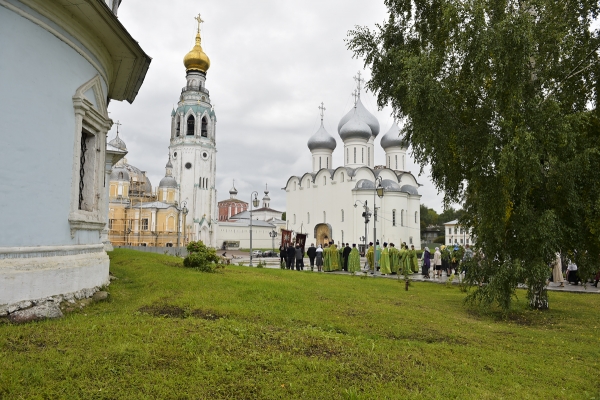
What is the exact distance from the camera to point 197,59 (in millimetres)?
57781

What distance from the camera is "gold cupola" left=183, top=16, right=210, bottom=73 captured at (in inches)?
2270

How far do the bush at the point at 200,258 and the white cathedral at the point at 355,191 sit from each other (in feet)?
85.6

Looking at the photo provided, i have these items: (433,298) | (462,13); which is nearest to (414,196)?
(433,298)

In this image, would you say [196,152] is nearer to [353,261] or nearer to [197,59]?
[197,59]

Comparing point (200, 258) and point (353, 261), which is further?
point (353, 261)

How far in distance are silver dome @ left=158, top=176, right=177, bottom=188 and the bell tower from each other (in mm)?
960

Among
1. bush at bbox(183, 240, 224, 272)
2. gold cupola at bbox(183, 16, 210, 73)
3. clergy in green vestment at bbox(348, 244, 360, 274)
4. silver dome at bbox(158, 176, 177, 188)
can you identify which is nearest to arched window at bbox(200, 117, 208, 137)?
gold cupola at bbox(183, 16, 210, 73)

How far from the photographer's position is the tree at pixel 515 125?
320 inches

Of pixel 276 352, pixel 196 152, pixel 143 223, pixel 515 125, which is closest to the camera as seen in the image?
pixel 276 352

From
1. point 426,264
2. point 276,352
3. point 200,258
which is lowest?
point 276,352

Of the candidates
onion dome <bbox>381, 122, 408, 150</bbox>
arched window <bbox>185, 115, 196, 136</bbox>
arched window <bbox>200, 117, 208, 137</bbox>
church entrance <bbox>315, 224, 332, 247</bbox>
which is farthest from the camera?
arched window <bbox>200, 117, 208, 137</bbox>

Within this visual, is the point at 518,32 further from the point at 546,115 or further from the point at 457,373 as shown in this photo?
the point at 457,373

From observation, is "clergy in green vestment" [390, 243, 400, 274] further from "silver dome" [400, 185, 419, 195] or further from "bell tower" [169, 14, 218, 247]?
"bell tower" [169, 14, 218, 247]

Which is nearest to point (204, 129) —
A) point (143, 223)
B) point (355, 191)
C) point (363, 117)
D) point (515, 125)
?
point (143, 223)
